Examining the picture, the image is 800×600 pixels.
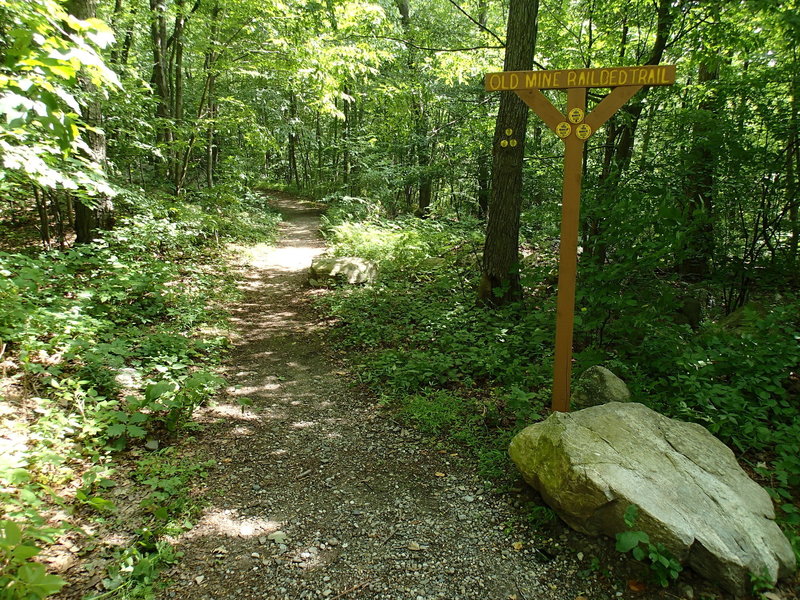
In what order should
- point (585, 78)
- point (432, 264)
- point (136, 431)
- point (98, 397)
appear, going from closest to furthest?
point (585, 78), point (136, 431), point (98, 397), point (432, 264)

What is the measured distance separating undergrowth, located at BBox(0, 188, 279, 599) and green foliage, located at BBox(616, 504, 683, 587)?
289 centimetres

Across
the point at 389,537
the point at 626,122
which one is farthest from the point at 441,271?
the point at 389,537

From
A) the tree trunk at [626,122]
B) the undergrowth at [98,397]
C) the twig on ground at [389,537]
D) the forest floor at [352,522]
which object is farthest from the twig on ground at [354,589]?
the tree trunk at [626,122]

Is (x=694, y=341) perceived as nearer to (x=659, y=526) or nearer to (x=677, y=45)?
(x=659, y=526)

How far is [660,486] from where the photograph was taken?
2.98 meters

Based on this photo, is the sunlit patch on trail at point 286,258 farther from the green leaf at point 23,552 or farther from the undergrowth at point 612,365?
the green leaf at point 23,552

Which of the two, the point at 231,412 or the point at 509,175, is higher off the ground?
the point at 509,175

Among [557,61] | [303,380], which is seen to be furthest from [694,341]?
[557,61]

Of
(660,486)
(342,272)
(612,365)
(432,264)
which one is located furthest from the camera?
(432,264)

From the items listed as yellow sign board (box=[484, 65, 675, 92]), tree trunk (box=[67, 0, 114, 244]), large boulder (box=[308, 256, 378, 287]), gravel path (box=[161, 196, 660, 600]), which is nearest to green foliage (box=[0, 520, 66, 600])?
gravel path (box=[161, 196, 660, 600])

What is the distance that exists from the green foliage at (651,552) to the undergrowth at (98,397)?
9.49 feet

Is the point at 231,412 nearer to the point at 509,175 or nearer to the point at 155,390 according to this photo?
the point at 155,390

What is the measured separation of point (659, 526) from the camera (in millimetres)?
2705

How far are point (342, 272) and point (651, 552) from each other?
762cm
